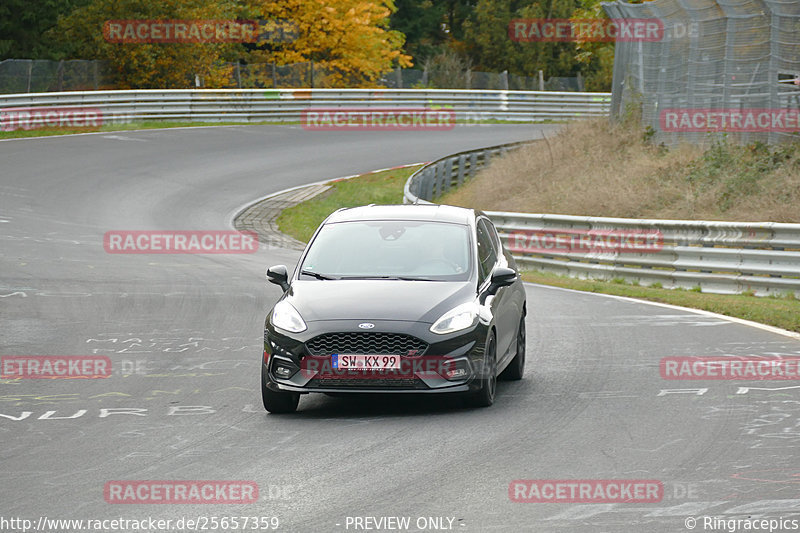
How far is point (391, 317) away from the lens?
948cm

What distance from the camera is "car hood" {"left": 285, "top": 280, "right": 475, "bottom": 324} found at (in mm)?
9547

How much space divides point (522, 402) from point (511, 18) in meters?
63.9

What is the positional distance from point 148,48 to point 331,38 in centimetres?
1159

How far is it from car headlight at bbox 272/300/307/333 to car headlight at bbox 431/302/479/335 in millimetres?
1060

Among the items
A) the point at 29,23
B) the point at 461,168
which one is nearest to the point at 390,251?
the point at 461,168

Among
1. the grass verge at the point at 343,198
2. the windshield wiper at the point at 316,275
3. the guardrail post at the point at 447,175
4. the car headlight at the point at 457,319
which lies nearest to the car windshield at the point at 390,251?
the windshield wiper at the point at 316,275

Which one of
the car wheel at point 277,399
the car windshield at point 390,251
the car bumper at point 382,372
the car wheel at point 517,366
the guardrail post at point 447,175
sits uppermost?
the car windshield at point 390,251

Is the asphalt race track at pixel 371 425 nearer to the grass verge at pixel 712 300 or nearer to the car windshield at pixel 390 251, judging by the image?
the grass verge at pixel 712 300

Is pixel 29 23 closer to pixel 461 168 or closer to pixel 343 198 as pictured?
pixel 461 168

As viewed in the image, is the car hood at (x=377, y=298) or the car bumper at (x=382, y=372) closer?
the car bumper at (x=382, y=372)

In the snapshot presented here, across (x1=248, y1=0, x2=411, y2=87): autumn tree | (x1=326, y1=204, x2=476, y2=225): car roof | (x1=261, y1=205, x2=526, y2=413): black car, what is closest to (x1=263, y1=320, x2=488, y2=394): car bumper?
(x1=261, y1=205, x2=526, y2=413): black car

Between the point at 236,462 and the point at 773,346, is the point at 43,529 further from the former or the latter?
the point at 773,346

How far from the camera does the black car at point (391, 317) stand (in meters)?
9.41

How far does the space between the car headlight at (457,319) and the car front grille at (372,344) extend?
21 centimetres
